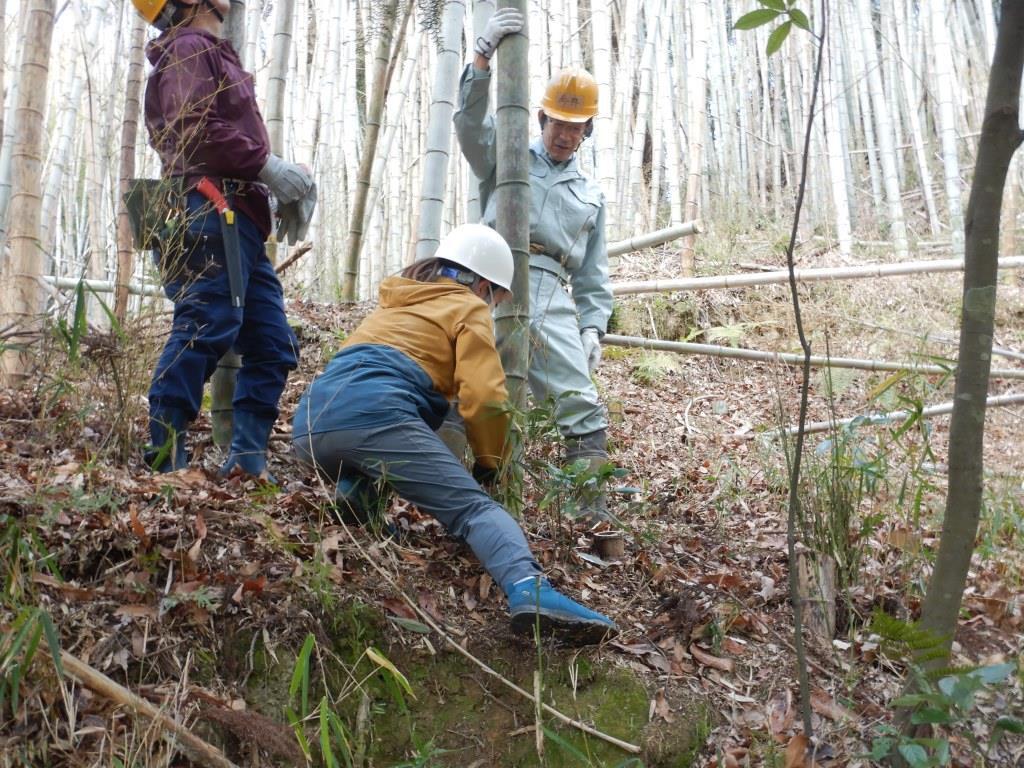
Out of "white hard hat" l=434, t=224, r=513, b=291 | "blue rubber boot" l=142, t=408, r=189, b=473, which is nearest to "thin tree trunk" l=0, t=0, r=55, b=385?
"blue rubber boot" l=142, t=408, r=189, b=473

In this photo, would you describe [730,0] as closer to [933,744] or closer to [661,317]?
[661,317]

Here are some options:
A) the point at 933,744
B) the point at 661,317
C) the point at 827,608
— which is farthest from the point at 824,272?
the point at 933,744

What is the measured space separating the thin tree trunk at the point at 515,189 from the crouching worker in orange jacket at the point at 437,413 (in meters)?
0.08

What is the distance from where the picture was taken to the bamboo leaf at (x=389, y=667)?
214 centimetres

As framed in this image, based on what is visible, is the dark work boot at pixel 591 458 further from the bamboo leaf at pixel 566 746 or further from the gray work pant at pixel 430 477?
the bamboo leaf at pixel 566 746

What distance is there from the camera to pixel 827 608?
2.58 metres

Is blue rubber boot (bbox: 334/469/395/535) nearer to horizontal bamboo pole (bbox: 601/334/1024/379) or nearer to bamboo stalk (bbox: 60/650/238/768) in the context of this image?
bamboo stalk (bbox: 60/650/238/768)

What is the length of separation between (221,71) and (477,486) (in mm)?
1636

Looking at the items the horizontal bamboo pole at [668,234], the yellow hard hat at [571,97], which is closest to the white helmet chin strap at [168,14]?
the yellow hard hat at [571,97]

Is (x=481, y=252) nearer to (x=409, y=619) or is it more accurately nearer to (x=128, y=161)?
(x=409, y=619)

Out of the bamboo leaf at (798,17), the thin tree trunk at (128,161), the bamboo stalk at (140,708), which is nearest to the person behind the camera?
the bamboo leaf at (798,17)

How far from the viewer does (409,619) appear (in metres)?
2.34

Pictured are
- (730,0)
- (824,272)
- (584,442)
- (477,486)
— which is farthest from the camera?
(730,0)

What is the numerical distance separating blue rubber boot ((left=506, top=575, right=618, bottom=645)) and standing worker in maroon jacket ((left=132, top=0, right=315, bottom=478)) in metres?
1.13
